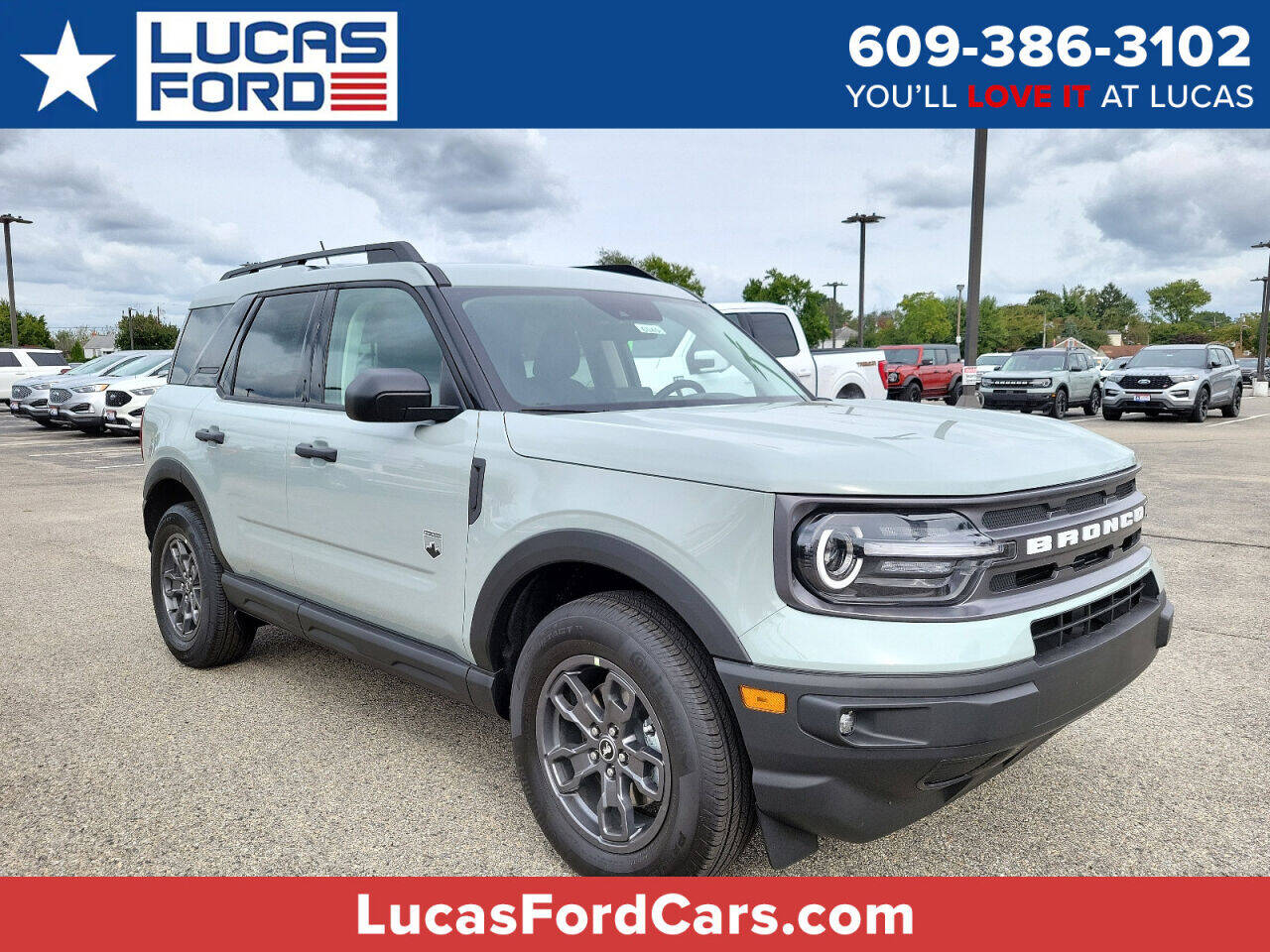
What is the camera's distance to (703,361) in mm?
3865

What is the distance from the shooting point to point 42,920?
2.68 m

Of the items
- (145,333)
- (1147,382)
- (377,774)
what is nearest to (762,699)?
(377,774)

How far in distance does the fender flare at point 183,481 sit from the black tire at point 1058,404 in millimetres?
21560

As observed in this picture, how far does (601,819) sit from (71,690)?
9.72 feet

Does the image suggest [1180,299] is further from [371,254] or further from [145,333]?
[371,254]

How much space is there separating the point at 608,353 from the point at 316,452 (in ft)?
3.77

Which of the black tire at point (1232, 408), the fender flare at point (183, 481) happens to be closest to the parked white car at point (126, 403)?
the fender flare at point (183, 481)

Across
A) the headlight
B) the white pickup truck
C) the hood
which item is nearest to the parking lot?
the headlight

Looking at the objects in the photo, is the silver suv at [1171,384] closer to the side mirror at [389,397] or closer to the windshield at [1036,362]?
the windshield at [1036,362]

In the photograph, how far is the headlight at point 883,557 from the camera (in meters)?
2.29

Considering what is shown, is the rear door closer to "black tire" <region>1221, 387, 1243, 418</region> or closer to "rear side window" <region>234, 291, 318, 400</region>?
"rear side window" <region>234, 291, 318, 400</region>

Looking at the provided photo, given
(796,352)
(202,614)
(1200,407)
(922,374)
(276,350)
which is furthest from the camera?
(922,374)

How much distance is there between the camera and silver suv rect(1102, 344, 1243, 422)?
21250mm

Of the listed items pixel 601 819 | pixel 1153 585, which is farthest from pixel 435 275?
pixel 1153 585
